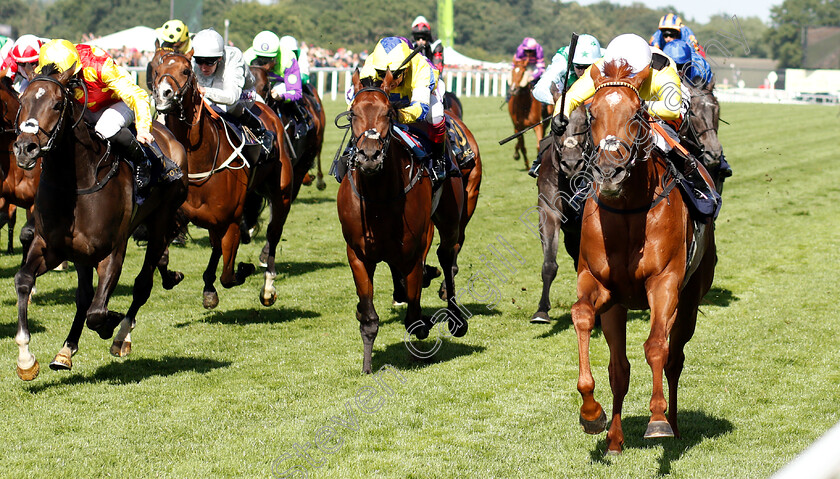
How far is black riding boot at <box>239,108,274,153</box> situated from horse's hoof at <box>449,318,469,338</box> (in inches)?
99.7

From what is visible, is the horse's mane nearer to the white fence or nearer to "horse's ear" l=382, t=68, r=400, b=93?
"horse's ear" l=382, t=68, r=400, b=93

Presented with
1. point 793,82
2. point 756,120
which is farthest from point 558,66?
point 793,82

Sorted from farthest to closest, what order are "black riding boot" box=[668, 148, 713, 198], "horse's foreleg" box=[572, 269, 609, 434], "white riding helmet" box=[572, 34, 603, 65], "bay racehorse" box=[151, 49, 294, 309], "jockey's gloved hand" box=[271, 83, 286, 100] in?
"jockey's gloved hand" box=[271, 83, 286, 100]
"white riding helmet" box=[572, 34, 603, 65]
"bay racehorse" box=[151, 49, 294, 309]
"black riding boot" box=[668, 148, 713, 198]
"horse's foreleg" box=[572, 269, 609, 434]

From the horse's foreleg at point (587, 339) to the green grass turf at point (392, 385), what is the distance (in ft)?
1.17

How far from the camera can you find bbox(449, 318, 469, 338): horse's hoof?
304 inches

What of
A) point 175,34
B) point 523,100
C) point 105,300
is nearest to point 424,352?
point 105,300

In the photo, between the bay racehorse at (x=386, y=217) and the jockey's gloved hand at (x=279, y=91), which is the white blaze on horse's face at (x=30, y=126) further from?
the jockey's gloved hand at (x=279, y=91)

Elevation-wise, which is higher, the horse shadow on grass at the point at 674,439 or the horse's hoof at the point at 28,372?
the horse's hoof at the point at 28,372

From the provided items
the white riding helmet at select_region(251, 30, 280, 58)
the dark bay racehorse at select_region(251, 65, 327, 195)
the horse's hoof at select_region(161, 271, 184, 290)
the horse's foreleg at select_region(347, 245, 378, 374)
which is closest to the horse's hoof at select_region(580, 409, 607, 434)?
the horse's foreleg at select_region(347, 245, 378, 374)

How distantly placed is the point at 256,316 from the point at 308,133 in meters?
3.63

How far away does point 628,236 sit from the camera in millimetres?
4797

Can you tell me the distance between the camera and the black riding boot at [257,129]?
8966mm

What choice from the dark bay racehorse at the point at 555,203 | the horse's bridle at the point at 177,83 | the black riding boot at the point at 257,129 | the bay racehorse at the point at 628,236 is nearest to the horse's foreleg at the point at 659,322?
the bay racehorse at the point at 628,236

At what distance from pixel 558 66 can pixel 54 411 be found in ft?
16.1
